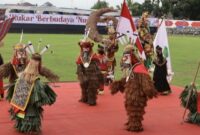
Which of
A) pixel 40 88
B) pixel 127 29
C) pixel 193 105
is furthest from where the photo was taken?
pixel 193 105

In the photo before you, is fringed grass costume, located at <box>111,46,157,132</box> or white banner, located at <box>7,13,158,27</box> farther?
white banner, located at <box>7,13,158,27</box>

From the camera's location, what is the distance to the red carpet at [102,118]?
7996 millimetres

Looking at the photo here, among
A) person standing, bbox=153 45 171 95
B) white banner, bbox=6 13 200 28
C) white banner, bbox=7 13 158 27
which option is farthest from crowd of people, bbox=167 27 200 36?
person standing, bbox=153 45 171 95

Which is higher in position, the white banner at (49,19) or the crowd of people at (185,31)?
the white banner at (49,19)

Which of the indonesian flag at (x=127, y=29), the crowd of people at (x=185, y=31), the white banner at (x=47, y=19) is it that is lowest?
the crowd of people at (x=185, y=31)

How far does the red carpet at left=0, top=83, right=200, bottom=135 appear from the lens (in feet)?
26.2

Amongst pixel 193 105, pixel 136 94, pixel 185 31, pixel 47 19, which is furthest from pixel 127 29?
pixel 185 31

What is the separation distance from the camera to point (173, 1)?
2352 inches

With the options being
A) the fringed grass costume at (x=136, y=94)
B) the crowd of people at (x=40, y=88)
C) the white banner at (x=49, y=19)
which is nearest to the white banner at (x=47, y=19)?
the white banner at (x=49, y=19)

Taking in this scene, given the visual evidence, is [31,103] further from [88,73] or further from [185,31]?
[185,31]

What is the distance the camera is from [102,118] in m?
8.95

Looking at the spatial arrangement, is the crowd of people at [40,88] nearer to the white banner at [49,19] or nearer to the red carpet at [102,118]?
the red carpet at [102,118]

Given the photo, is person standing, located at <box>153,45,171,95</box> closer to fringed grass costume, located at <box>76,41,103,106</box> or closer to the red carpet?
the red carpet

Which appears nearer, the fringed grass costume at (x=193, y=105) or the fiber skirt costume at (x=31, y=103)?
the fiber skirt costume at (x=31, y=103)
